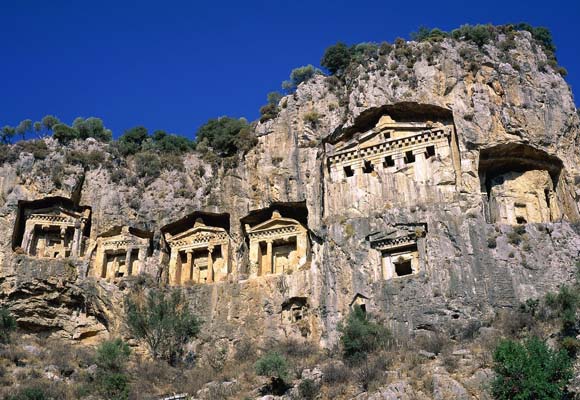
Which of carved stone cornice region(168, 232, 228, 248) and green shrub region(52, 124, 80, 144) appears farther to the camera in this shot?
green shrub region(52, 124, 80, 144)

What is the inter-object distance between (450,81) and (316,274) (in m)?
11.0

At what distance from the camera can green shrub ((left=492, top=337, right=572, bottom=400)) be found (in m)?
21.5

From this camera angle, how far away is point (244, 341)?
3347cm

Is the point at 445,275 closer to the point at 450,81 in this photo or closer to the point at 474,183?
the point at 474,183

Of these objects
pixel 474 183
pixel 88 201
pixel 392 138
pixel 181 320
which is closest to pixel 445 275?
pixel 474 183

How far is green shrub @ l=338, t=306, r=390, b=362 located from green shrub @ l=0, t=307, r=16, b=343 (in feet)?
48.6

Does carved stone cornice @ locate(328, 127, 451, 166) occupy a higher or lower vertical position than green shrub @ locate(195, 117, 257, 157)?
lower

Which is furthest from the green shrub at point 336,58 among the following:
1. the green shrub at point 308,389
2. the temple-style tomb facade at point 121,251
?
the green shrub at point 308,389

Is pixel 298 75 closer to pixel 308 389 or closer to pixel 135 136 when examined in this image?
pixel 135 136

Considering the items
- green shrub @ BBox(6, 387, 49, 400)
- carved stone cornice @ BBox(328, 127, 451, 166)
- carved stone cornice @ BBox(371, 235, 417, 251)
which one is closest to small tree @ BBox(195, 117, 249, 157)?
carved stone cornice @ BBox(328, 127, 451, 166)

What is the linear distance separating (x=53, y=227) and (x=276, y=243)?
11.5 metres

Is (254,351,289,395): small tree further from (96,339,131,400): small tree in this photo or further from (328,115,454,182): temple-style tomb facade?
(328,115,454,182): temple-style tomb facade

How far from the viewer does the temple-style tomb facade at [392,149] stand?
3472 cm

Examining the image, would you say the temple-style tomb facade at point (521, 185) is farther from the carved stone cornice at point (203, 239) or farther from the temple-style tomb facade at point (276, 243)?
the carved stone cornice at point (203, 239)
